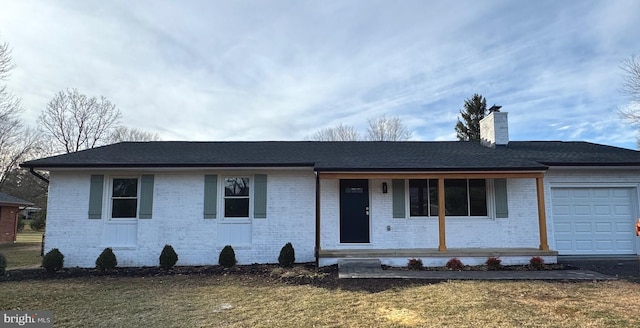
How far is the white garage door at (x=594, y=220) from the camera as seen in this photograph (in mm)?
10609

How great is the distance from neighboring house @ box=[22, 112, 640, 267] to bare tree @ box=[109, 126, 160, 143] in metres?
24.9

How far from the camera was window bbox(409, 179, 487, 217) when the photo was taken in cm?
1062

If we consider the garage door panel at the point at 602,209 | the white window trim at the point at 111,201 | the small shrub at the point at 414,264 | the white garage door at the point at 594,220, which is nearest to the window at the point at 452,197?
the small shrub at the point at 414,264

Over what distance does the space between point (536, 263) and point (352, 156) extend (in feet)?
18.2

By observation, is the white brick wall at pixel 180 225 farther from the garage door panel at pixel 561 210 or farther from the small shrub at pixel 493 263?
the garage door panel at pixel 561 210

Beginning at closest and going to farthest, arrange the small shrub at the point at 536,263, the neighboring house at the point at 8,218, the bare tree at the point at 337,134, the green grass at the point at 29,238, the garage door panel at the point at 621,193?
1. the small shrub at the point at 536,263
2. the garage door panel at the point at 621,193
3. the green grass at the point at 29,238
4. the neighboring house at the point at 8,218
5. the bare tree at the point at 337,134

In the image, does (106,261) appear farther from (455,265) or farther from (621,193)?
(621,193)

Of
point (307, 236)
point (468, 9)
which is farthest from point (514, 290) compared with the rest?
point (468, 9)

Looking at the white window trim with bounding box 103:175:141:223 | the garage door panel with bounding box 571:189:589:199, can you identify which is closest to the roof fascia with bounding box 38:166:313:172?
the white window trim with bounding box 103:175:141:223

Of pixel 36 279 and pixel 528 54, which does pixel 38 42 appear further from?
pixel 528 54

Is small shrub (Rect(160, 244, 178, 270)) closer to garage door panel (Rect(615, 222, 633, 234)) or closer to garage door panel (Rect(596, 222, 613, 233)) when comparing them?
garage door panel (Rect(596, 222, 613, 233))

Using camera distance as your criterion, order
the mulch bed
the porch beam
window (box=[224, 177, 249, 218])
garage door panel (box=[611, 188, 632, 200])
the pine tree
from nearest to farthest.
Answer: the mulch bed < the porch beam < window (box=[224, 177, 249, 218]) < garage door panel (box=[611, 188, 632, 200]) < the pine tree

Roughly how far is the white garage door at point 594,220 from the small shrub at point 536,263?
1.93 metres

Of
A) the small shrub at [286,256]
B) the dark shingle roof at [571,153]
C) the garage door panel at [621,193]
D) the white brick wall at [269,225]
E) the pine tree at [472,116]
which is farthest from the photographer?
the pine tree at [472,116]
